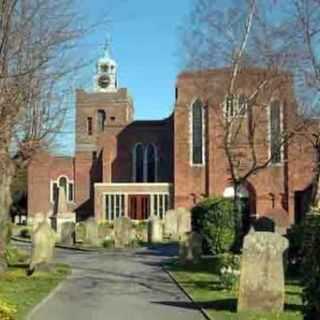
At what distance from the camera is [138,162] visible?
77562 mm

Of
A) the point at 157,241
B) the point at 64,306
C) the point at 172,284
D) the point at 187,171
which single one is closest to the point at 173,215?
the point at 157,241

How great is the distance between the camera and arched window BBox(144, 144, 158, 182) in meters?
76.5

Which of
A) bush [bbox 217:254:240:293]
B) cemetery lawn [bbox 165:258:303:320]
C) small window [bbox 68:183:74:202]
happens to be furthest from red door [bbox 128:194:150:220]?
bush [bbox 217:254:240:293]

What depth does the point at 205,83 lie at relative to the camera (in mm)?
32062

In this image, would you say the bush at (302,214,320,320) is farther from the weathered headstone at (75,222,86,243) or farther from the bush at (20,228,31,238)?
the bush at (20,228,31,238)

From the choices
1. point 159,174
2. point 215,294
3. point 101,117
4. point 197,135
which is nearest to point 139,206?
point 159,174

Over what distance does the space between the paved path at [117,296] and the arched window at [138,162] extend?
155ft

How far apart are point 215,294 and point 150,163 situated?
5982cm

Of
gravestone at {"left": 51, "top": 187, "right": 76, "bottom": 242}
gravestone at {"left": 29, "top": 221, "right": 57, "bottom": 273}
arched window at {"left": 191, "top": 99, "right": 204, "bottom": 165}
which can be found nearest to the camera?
gravestone at {"left": 29, "top": 221, "right": 57, "bottom": 273}

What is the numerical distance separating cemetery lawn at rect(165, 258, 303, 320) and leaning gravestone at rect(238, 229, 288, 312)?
0.28 meters

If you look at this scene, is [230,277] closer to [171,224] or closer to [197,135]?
[171,224]

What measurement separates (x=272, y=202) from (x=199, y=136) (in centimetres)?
830

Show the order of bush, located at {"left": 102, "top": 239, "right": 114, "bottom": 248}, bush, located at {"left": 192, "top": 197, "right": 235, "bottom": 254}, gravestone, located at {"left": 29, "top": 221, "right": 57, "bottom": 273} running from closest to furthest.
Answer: gravestone, located at {"left": 29, "top": 221, "right": 57, "bottom": 273} < bush, located at {"left": 192, "top": 197, "right": 235, "bottom": 254} < bush, located at {"left": 102, "top": 239, "right": 114, "bottom": 248}

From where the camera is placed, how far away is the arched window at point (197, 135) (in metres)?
66.1
